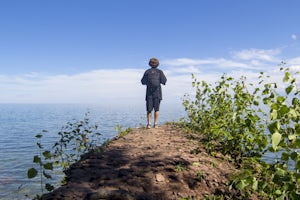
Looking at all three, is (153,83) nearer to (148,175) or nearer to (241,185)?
(148,175)

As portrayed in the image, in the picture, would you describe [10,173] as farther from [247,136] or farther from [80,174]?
[247,136]

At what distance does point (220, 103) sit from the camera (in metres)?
10.0

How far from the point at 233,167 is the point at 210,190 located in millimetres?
1808

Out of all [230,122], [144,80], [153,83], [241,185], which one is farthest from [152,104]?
[241,185]

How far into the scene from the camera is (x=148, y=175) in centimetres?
619

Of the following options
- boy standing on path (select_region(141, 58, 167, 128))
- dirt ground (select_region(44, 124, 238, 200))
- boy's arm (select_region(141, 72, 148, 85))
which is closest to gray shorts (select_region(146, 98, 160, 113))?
boy standing on path (select_region(141, 58, 167, 128))

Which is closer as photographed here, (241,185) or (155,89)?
(241,185)

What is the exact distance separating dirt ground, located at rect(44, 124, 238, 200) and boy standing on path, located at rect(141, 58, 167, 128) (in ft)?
14.5

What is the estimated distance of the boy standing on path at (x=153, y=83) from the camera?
42.5 ft

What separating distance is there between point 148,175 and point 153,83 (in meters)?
7.16

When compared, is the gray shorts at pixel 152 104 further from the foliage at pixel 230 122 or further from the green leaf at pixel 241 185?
the green leaf at pixel 241 185

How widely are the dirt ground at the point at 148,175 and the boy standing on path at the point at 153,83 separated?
443cm

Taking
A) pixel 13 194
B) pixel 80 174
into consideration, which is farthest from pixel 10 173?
pixel 80 174

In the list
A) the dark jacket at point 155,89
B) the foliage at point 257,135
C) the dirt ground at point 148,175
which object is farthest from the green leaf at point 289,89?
the dark jacket at point 155,89
